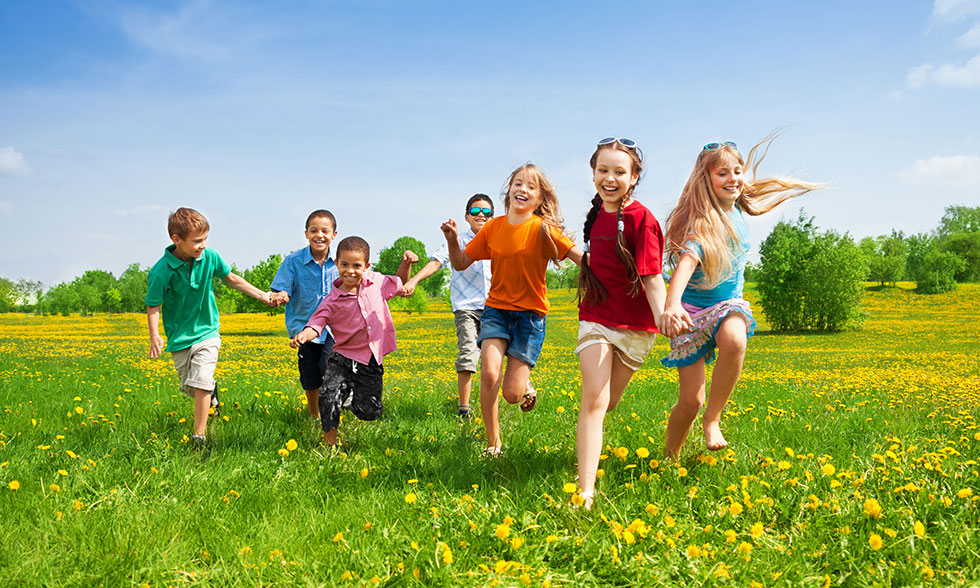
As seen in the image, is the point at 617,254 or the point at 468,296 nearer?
the point at 617,254

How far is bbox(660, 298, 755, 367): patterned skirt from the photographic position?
3.87 meters

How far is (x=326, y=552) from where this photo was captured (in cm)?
283

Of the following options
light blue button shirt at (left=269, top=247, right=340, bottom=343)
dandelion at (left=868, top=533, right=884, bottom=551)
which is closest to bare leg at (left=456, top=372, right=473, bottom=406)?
light blue button shirt at (left=269, top=247, right=340, bottom=343)

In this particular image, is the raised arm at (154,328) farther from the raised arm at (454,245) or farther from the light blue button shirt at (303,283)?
the raised arm at (454,245)

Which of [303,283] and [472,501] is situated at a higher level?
[303,283]

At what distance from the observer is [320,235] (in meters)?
5.64

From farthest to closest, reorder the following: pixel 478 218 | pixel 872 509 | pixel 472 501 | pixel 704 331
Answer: pixel 478 218 → pixel 704 331 → pixel 472 501 → pixel 872 509

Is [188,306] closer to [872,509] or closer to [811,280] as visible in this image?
[872,509]

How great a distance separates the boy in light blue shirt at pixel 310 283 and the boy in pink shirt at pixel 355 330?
2.31 feet

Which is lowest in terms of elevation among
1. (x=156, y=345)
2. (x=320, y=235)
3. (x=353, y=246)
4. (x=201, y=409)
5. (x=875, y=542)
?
(x=875, y=542)

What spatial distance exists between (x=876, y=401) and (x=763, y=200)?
4372 mm

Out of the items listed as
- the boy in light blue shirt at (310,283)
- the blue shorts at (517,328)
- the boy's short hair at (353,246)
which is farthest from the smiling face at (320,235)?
the blue shorts at (517,328)

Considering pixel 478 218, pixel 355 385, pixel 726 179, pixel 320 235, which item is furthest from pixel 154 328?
pixel 726 179

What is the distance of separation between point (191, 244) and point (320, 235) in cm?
108
